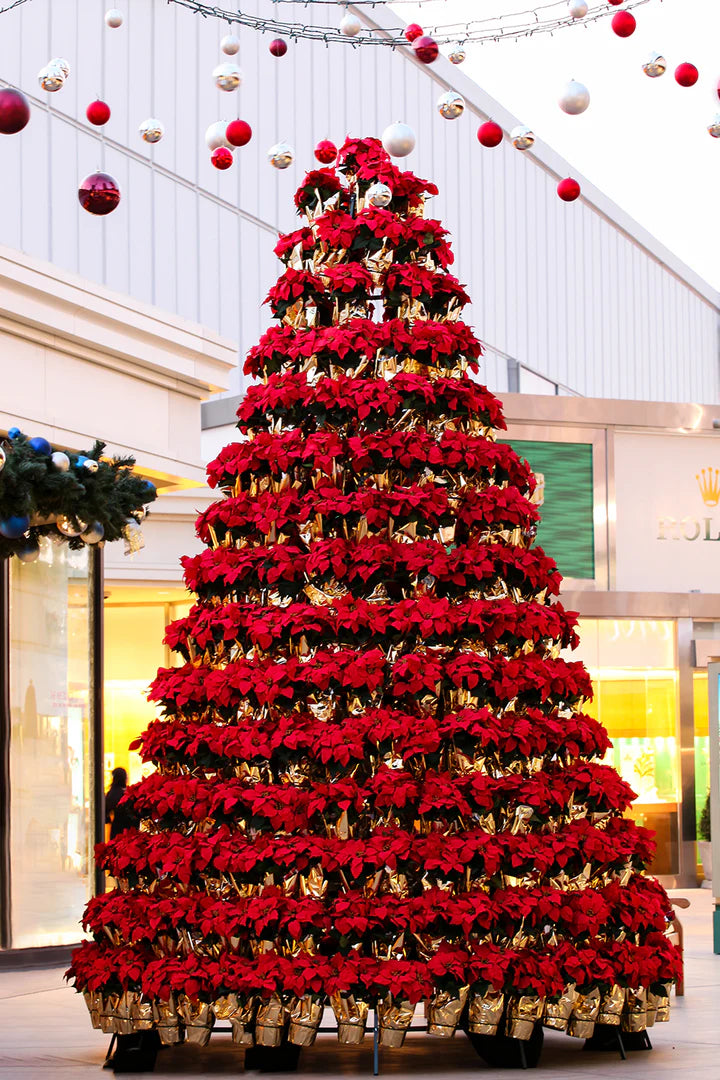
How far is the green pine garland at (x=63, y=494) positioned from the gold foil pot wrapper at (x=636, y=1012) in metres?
3.61

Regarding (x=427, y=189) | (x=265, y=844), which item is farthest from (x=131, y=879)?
(x=427, y=189)

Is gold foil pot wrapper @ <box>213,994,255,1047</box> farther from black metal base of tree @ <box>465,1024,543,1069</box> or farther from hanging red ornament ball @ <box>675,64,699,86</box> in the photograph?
hanging red ornament ball @ <box>675,64,699,86</box>

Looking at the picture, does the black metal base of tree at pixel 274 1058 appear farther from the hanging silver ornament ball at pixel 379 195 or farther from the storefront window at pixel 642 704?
the storefront window at pixel 642 704

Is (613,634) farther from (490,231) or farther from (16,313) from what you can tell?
(490,231)

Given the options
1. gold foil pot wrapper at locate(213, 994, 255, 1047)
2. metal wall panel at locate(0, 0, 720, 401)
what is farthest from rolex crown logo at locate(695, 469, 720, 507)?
gold foil pot wrapper at locate(213, 994, 255, 1047)

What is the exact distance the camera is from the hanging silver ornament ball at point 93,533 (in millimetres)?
8531

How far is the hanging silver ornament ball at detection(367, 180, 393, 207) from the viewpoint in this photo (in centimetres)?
674

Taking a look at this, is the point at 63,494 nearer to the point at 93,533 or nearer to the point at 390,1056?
the point at 93,533

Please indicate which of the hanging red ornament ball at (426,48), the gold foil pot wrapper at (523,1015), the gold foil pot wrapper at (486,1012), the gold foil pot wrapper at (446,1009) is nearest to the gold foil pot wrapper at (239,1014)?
the gold foil pot wrapper at (446,1009)

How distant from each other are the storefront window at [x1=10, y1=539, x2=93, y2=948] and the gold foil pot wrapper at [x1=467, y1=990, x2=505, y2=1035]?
5.74m

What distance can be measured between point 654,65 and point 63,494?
3.55 metres

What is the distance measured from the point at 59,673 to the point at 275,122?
13.1 meters

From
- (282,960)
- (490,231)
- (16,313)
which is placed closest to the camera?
(282,960)

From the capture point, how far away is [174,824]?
6.44 meters
